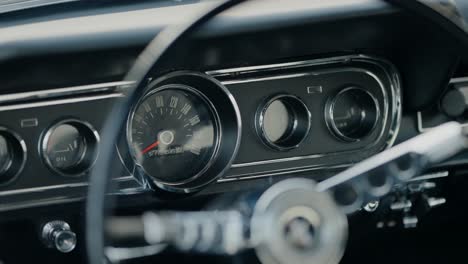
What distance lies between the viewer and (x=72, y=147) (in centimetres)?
298

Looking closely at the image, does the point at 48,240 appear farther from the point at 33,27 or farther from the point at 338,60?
the point at 338,60

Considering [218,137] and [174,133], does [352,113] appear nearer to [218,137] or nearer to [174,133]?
[218,137]

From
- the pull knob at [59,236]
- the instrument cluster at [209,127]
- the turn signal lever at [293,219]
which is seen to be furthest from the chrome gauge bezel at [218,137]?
the turn signal lever at [293,219]

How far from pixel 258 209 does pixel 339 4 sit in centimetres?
77

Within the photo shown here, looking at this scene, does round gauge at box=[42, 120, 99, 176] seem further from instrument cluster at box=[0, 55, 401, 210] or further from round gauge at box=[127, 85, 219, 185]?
round gauge at box=[127, 85, 219, 185]

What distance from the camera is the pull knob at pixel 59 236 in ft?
9.51

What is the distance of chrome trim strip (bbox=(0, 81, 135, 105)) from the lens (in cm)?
282

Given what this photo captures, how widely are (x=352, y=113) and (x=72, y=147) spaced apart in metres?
0.94

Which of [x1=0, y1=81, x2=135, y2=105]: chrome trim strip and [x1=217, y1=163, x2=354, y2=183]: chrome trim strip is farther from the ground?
[x1=0, y1=81, x2=135, y2=105]: chrome trim strip

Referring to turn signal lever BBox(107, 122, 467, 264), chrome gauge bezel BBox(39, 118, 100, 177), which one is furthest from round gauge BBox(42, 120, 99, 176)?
turn signal lever BBox(107, 122, 467, 264)

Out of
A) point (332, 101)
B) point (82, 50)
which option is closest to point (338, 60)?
point (332, 101)

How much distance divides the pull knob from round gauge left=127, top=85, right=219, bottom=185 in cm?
29

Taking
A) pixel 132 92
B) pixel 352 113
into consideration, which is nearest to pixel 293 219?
pixel 132 92

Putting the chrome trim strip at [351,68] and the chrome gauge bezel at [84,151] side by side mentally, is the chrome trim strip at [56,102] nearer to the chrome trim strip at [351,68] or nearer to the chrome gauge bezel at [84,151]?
the chrome gauge bezel at [84,151]
